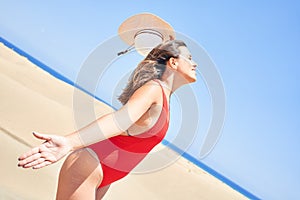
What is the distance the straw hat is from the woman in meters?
0.42

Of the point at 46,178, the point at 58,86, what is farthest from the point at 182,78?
the point at 58,86

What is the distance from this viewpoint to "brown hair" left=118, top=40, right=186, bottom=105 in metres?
1.85

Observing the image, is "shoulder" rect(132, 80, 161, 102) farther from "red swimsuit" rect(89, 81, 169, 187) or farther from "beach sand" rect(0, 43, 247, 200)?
"beach sand" rect(0, 43, 247, 200)

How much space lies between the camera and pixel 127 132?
1.70m

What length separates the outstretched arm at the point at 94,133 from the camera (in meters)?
1.39

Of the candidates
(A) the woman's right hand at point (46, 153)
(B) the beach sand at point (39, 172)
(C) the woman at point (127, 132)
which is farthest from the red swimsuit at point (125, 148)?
(B) the beach sand at point (39, 172)

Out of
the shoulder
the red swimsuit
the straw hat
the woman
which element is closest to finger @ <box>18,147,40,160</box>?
the woman

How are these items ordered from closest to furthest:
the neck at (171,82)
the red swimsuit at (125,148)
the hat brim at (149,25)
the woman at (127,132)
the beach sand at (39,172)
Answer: the woman at (127,132)
the red swimsuit at (125,148)
the neck at (171,82)
the hat brim at (149,25)
the beach sand at (39,172)

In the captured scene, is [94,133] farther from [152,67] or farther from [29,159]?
[152,67]

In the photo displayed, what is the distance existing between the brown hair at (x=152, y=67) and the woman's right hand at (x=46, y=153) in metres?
0.53

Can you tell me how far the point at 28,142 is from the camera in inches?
310

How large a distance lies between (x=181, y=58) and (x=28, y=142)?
6.73 metres

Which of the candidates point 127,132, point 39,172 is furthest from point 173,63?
point 39,172

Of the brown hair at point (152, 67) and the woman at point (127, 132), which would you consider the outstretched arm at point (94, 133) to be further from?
the brown hair at point (152, 67)
